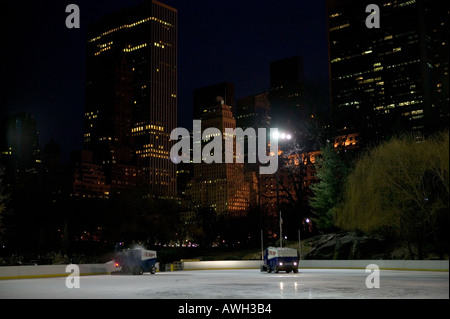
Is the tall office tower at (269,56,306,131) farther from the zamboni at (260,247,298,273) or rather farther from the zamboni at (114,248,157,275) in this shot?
the zamboni at (114,248,157,275)

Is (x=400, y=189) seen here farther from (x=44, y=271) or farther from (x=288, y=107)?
(x=288, y=107)

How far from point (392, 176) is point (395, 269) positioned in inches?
314

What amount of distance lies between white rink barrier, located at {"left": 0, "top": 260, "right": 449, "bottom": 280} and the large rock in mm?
2523

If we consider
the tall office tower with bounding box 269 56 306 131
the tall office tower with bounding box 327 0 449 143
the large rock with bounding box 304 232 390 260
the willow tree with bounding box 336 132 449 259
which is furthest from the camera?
the tall office tower with bounding box 327 0 449 143

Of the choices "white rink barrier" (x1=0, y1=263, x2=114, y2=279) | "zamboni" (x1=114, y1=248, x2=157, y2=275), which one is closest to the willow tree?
"zamboni" (x1=114, y1=248, x2=157, y2=275)

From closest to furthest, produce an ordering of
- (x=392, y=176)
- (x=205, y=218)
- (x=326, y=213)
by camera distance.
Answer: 1. (x=392, y=176)
2. (x=326, y=213)
3. (x=205, y=218)

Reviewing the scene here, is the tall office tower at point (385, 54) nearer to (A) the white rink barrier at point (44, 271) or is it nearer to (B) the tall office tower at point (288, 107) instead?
(B) the tall office tower at point (288, 107)

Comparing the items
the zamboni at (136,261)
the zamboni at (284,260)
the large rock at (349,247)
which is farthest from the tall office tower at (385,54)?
the zamboni at (136,261)

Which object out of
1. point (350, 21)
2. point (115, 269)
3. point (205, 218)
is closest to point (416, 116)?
point (350, 21)

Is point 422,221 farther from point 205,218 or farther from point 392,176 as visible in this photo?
point 205,218

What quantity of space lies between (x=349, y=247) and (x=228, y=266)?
12694 mm

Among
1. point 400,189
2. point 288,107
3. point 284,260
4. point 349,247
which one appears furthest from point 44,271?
point 288,107

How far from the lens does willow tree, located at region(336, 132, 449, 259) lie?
1656 inches

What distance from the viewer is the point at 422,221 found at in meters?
43.6
